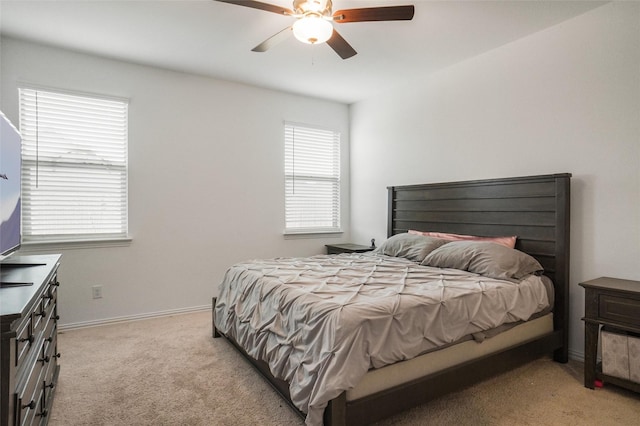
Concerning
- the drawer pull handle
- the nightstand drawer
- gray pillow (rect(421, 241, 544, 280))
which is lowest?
the nightstand drawer

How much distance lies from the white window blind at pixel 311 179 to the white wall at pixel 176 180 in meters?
0.16

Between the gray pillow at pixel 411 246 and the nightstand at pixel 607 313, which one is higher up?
the gray pillow at pixel 411 246

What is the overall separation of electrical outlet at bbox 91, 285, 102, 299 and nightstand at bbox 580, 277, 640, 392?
13.6 feet

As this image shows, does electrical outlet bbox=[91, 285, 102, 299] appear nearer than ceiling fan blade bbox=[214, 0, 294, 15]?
No

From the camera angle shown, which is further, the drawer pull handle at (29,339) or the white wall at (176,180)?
the white wall at (176,180)

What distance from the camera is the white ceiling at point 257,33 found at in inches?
103

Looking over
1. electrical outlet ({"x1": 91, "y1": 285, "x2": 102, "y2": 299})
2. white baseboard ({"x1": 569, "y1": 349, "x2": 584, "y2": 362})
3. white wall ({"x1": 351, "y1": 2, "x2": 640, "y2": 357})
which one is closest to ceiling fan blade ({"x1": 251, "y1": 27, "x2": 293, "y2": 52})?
white wall ({"x1": 351, "y1": 2, "x2": 640, "y2": 357})

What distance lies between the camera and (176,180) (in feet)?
12.7

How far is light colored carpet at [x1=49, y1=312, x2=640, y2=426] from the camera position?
1.92 meters

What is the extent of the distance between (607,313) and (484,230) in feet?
3.90

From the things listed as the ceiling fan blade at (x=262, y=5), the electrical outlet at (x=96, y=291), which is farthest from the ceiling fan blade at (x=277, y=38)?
the electrical outlet at (x=96, y=291)

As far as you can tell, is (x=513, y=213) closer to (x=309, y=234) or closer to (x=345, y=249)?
(x=345, y=249)

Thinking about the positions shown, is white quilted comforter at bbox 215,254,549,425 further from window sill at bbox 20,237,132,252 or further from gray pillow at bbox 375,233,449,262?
window sill at bbox 20,237,132,252

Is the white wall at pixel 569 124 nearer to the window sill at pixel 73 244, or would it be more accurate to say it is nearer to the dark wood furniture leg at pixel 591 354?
the dark wood furniture leg at pixel 591 354
